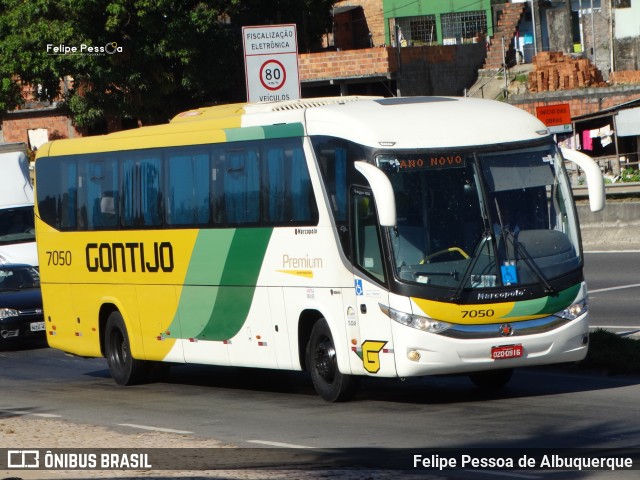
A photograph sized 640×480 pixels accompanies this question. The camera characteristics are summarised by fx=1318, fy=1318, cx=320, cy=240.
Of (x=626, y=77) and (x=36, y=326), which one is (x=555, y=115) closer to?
(x=36, y=326)

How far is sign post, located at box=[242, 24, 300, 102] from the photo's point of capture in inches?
795

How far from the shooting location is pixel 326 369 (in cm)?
1464

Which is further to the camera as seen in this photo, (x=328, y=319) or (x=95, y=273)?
(x=95, y=273)

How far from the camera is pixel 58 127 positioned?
63.8 m

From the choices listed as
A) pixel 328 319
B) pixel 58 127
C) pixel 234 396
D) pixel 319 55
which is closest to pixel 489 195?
pixel 328 319

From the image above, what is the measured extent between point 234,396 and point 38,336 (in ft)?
27.3

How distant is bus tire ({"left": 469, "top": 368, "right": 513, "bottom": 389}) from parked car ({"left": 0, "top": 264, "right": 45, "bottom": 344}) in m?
10.6

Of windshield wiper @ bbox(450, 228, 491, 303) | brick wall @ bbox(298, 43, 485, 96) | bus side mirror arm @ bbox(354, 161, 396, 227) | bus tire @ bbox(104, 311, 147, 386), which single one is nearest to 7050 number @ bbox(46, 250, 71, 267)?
bus tire @ bbox(104, 311, 147, 386)

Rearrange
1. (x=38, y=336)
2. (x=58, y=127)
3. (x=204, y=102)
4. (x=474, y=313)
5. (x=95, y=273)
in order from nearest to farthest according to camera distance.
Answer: (x=474, y=313), (x=95, y=273), (x=38, y=336), (x=204, y=102), (x=58, y=127)

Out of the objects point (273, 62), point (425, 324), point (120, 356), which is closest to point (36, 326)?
point (120, 356)

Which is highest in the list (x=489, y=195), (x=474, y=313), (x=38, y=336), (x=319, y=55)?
(x=319, y=55)

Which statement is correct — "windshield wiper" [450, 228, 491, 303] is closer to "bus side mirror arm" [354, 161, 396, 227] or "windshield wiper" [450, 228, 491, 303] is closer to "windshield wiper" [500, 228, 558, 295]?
"windshield wiper" [500, 228, 558, 295]

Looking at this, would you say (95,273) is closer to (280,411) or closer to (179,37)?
(280,411)

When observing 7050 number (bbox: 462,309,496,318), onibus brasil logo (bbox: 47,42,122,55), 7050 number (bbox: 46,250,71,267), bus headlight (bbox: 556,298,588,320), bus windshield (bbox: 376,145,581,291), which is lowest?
bus headlight (bbox: 556,298,588,320)
